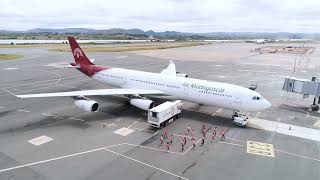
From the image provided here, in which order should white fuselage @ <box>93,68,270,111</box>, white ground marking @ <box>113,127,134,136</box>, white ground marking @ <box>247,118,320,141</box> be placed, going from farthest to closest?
1. white fuselage @ <box>93,68,270,111</box>
2. white ground marking @ <box>247,118,320,141</box>
3. white ground marking @ <box>113,127,134,136</box>

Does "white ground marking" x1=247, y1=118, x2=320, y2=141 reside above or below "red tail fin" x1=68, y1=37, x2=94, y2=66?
below

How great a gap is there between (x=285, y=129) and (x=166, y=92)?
44.9 feet

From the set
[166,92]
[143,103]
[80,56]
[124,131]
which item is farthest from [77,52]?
[124,131]

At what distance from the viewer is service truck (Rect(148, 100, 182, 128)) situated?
29219mm

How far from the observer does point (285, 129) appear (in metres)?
30.5

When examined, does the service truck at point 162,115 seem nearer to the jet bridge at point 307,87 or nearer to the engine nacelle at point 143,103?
the engine nacelle at point 143,103

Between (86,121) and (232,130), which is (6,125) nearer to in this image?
(86,121)

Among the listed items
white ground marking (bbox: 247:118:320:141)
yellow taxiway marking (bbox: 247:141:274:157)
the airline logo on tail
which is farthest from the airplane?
yellow taxiway marking (bbox: 247:141:274:157)

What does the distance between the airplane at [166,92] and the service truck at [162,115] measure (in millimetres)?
2716

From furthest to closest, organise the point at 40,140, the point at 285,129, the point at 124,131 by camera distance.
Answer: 1. the point at 285,129
2. the point at 124,131
3. the point at 40,140

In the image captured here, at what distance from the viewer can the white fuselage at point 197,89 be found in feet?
Result: 101

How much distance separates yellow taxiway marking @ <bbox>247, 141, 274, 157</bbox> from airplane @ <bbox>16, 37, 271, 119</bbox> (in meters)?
5.11

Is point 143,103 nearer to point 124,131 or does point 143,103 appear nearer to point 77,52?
point 124,131

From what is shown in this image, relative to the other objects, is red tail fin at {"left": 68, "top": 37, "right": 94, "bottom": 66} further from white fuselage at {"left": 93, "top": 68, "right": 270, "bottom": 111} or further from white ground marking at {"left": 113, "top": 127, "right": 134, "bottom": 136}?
white ground marking at {"left": 113, "top": 127, "right": 134, "bottom": 136}
